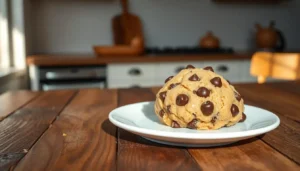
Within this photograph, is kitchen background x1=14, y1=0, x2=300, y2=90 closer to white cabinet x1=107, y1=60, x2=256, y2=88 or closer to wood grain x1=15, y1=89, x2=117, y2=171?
white cabinet x1=107, y1=60, x2=256, y2=88

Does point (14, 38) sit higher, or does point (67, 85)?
point (14, 38)

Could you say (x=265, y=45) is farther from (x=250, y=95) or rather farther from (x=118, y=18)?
(x=250, y=95)

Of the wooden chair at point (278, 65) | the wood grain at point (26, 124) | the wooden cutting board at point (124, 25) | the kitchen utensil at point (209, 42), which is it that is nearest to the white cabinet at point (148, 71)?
the kitchen utensil at point (209, 42)

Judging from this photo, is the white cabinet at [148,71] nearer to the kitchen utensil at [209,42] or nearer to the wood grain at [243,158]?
the kitchen utensil at [209,42]

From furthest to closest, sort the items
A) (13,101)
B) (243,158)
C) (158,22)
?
(158,22)
(13,101)
(243,158)

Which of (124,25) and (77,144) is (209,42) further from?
(77,144)

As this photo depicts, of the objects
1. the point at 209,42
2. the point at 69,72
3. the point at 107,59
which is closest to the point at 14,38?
the point at 69,72
